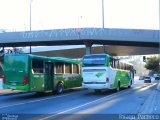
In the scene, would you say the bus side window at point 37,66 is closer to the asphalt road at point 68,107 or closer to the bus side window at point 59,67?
the bus side window at point 59,67

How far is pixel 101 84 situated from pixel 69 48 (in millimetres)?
39964

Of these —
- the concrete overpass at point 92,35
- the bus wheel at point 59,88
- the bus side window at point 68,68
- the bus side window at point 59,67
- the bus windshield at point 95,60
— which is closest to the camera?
the bus windshield at point 95,60

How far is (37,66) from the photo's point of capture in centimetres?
2511

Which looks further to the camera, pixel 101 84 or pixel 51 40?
pixel 51 40

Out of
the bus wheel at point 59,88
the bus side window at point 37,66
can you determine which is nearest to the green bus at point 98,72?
the bus wheel at point 59,88

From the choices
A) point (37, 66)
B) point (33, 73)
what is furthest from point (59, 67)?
point (33, 73)

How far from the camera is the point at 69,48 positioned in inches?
2628

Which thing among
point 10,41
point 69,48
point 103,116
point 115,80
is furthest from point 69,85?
point 69,48

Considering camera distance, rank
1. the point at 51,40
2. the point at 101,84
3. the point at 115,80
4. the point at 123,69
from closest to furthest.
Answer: the point at 101,84 → the point at 115,80 → the point at 123,69 → the point at 51,40

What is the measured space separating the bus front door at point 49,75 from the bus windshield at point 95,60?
A: 2.69 m

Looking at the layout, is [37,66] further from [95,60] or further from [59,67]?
[95,60]

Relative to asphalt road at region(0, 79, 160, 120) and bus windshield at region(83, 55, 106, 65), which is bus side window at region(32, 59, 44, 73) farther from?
bus windshield at region(83, 55, 106, 65)

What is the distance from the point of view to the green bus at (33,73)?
2380 centimetres

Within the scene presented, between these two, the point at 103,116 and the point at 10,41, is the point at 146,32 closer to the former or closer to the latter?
the point at 10,41
